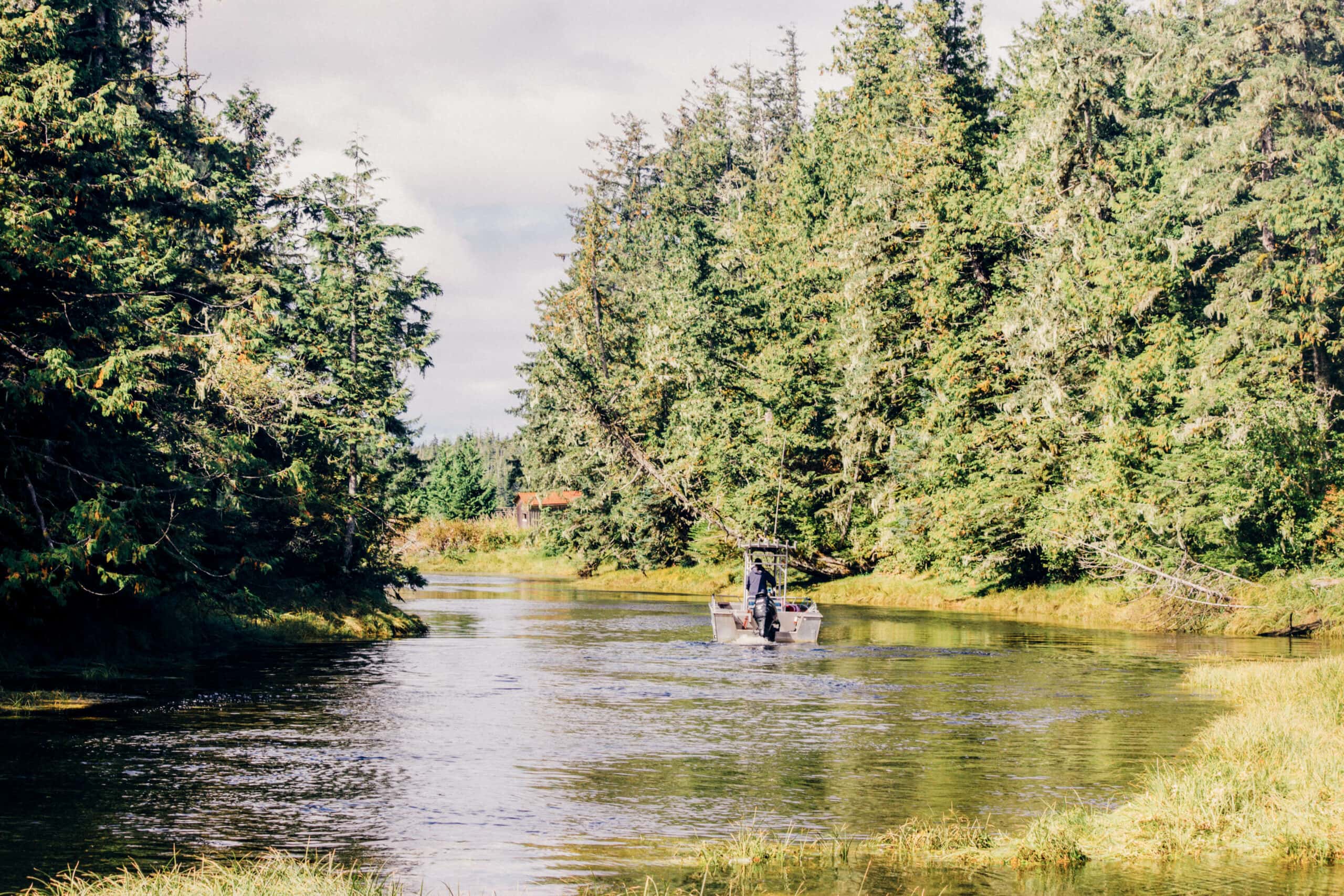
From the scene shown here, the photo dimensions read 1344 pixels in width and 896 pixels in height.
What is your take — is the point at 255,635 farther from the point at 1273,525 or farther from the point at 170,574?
the point at 1273,525

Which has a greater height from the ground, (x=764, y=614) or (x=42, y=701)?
(x=764, y=614)

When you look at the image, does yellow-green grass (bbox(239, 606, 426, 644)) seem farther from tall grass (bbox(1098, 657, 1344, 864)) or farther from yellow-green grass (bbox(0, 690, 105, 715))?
tall grass (bbox(1098, 657, 1344, 864))

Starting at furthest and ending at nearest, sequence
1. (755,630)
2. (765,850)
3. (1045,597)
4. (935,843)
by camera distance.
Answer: (1045,597) < (755,630) < (935,843) < (765,850)

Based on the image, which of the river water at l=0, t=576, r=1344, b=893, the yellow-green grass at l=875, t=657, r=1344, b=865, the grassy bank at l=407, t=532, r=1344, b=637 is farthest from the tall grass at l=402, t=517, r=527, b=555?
the yellow-green grass at l=875, t=657, r=1344, b=865

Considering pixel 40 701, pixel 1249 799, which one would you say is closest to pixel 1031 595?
pixel 1249 799

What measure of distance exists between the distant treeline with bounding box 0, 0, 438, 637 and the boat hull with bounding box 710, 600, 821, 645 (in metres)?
10.9

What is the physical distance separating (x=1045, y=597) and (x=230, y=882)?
4506 cm

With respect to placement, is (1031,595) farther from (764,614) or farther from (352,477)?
(352,477)

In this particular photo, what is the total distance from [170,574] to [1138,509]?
99.9ft

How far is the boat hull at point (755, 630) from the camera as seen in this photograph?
123ft

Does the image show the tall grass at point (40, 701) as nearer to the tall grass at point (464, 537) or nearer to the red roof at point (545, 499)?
the tall grass at point (464, 537)

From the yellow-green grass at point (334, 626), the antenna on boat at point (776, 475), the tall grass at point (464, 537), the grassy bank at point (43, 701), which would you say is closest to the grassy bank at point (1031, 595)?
the antenna on boat at point (776, 475)

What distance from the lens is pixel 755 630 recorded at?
3756 centimetres

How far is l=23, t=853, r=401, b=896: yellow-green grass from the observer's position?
9.88m
